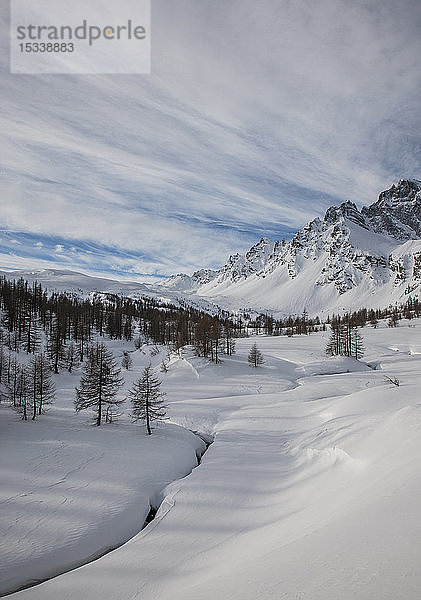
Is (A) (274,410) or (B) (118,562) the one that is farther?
(A) (274,410)

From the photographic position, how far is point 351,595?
5.20 metres

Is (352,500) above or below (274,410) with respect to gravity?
above

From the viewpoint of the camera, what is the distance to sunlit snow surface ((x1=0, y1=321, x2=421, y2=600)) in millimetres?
6590

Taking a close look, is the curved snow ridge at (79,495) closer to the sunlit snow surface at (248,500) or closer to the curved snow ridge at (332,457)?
the sunlit snow surface at (248,500)

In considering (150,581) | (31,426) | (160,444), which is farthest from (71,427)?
(150,581)

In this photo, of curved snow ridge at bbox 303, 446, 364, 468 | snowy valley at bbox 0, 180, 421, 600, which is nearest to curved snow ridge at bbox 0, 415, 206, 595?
snowy valley at bbox 0, 180, 421, 600

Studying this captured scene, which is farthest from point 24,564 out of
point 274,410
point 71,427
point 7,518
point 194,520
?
point 274,410

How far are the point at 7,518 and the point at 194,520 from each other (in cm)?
973

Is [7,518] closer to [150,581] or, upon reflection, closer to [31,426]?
[150,581]

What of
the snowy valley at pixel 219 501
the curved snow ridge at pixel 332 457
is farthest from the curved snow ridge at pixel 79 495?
the curved snow ridge at pixel 332 457

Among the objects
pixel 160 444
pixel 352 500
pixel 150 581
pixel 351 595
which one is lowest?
pixel 160 444

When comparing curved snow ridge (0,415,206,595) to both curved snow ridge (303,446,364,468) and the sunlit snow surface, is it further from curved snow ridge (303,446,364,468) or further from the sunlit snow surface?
curved snow ridge (303,446,364,468)

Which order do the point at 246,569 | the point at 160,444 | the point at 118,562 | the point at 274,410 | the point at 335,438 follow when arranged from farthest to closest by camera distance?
the point at 274,410, the point at 160,444, the point at 335,438, the point at 118,562, the point at 246,569

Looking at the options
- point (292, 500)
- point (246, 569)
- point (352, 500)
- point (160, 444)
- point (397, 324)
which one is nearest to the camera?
point (246, 569)
